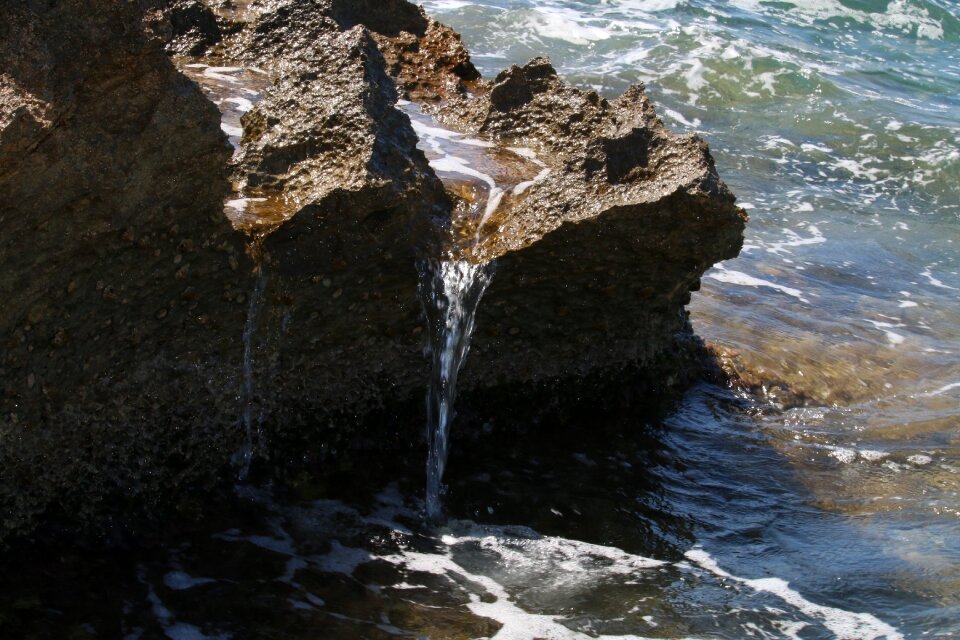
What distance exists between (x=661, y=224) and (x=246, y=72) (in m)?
2.54

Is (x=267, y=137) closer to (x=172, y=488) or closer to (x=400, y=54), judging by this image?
(x=172, y=488)

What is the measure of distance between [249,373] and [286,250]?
480 millimetres

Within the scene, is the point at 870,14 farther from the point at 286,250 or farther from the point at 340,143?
the point at 286,250

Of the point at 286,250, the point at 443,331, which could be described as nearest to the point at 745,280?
the point at 443,331

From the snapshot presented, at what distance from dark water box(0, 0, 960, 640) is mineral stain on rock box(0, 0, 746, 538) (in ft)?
0.83

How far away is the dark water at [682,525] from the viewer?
344 cm

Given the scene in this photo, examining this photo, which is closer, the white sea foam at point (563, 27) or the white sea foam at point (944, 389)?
the white sea foam at point (944, 389)

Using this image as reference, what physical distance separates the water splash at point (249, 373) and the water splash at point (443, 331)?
64 centimetres

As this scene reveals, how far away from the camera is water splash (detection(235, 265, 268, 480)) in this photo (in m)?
3.69

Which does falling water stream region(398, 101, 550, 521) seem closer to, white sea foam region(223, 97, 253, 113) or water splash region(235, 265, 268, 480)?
water splash region(235, 265, 268, 480)

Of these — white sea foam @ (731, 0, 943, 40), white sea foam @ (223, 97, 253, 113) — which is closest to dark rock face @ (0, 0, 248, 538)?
white sea foam @ (223, 97, 253, 113)

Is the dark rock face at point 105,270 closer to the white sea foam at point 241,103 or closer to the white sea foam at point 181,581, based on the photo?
the white sea foam at point 181,581

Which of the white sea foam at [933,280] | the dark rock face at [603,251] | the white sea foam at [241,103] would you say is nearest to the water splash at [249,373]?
the dark rock face at [603,251]

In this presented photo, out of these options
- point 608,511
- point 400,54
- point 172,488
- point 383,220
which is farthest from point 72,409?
point 400,54
